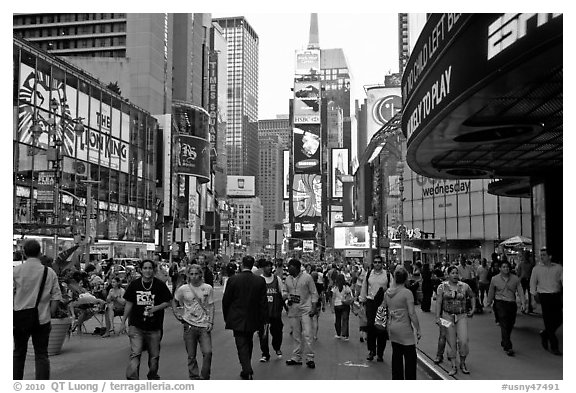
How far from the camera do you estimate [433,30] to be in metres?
11.7

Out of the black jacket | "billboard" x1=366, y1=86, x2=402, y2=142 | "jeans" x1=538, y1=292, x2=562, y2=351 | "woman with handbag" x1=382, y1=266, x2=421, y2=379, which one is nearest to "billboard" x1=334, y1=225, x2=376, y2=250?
"billboard" x1=366, y1=86, x2=402, y2=142

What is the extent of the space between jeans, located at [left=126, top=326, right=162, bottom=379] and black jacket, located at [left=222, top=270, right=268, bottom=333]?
1101mm

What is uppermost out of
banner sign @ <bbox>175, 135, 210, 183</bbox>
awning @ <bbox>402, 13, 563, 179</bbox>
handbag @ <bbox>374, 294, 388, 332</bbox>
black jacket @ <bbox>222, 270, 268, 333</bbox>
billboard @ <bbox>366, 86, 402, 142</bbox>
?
billboard @ <bbox>366, 86, 402, 142</bbox>

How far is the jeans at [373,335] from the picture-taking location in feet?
37.5

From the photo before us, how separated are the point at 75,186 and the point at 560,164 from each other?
174 feet

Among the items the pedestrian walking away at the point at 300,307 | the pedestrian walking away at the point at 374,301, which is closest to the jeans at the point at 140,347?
the pedestrian walking away at the point at 300,307

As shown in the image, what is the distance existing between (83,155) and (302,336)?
58147 millimetres

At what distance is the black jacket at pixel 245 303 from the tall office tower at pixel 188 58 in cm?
10660

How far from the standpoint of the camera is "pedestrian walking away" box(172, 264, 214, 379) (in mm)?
8799

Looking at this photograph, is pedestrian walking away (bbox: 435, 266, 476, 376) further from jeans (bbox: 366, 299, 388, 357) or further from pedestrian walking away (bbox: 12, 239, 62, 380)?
pedestrian walking away (bbox: 12, 239, 62, 380)

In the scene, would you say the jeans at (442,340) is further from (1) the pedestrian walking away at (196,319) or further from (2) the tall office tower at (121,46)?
(2) the tall office tower at (121,46)

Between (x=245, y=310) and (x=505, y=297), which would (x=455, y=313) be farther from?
(x=245, y=310)
